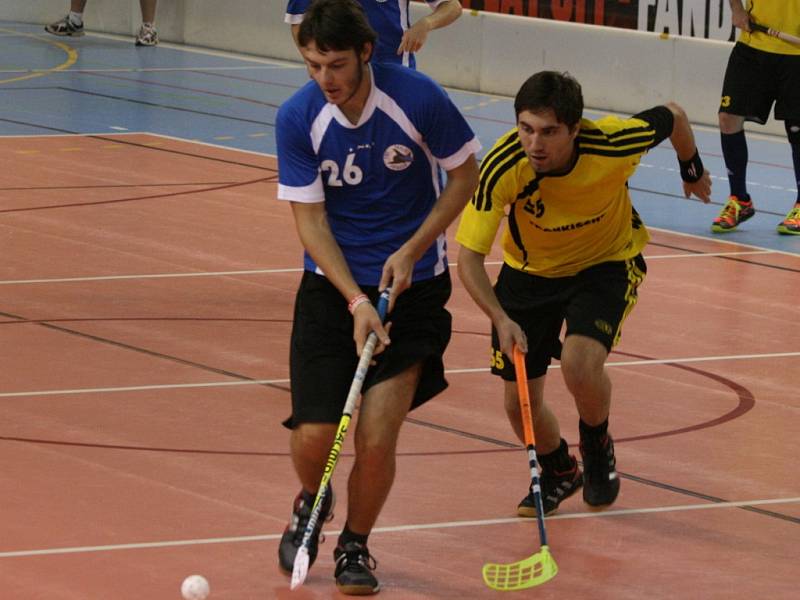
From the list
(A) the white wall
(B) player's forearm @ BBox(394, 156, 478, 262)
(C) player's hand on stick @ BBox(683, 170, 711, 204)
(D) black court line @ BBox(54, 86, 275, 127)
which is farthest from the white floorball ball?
(A) the white wall

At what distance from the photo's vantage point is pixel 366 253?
483 centimetres

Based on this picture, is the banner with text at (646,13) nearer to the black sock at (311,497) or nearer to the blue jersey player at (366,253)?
the blue jersey player at (366,253)

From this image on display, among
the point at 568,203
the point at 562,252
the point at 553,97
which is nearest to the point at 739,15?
the point at 562,252

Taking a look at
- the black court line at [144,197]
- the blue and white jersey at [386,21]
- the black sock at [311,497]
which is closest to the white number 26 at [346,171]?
the black sock at [311,497]

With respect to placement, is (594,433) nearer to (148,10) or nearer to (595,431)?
(595,431)

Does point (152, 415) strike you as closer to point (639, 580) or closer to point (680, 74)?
point (639, 580)

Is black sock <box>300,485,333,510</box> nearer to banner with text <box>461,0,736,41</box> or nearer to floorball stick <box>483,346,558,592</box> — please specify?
floorball stick <box>483,346,558,592</box>

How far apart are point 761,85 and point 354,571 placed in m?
7.03

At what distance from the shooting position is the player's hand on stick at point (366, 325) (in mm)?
4598

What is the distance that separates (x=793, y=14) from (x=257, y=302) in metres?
4.53

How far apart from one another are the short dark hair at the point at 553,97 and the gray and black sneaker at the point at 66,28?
1690 cm

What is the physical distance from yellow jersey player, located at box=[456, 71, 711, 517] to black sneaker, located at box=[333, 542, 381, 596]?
758 mm

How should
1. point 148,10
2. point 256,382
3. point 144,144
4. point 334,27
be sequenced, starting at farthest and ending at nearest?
point 148,10 < point 144,144 < point 256,382 < point 334,27

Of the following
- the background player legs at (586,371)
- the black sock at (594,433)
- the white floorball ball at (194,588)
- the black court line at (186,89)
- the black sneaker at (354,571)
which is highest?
the background player legs at (586,371)
